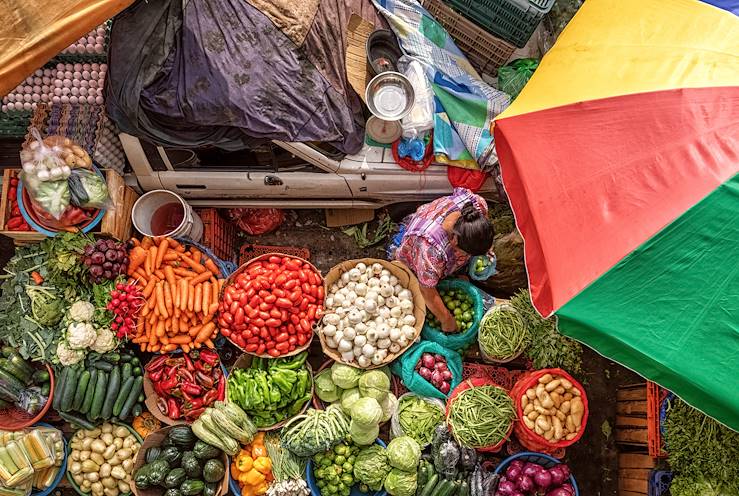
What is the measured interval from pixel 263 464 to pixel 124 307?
1756 millimetres

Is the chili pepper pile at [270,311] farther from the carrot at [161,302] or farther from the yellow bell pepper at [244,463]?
the yellow bell pepper at [244,463]

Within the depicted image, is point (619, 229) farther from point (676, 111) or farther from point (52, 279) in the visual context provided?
point (52, 279)

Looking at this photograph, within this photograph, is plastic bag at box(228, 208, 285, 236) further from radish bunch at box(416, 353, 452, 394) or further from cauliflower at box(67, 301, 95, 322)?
radish bunch at box(416, 353, 452, 394)

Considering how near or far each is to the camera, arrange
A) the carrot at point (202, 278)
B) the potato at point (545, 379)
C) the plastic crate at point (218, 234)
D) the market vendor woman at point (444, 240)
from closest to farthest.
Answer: the market vendor woman at point (444, 240) < the potato at point (545, 379) < the carrot at point (202, 278) < the plastic crate at point (218, 234)

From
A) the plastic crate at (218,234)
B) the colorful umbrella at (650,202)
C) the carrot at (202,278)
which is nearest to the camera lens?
the colorful umbrella at (650,202)

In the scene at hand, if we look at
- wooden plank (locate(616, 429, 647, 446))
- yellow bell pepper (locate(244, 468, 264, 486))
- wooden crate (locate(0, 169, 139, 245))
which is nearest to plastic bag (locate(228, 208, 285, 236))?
wooden crate (locate(0, 169, 139, 245))

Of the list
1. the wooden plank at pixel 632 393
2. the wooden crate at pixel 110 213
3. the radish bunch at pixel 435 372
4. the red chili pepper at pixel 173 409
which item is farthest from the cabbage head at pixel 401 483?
the wooden crate at pixel 110 213

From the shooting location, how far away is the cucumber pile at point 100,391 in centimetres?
475

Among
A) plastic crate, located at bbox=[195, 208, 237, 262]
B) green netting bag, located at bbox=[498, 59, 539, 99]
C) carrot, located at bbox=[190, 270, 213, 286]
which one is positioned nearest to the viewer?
carrot, located at bbox=[190, 270, 213, 286]

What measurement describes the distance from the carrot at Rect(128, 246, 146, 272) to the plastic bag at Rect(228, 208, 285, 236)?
112cm

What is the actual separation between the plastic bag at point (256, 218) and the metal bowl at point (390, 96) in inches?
65.4

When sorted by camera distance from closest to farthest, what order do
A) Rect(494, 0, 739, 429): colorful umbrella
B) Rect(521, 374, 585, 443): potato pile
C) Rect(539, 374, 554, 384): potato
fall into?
Rect(494, 0, 739, 429): colorful umbrella < Rect(521, 374, 585, 443): potato pile < Rect(539, 374, 554, 384): potato

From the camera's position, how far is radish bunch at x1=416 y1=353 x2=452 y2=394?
15.7ft

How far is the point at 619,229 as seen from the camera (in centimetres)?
283
